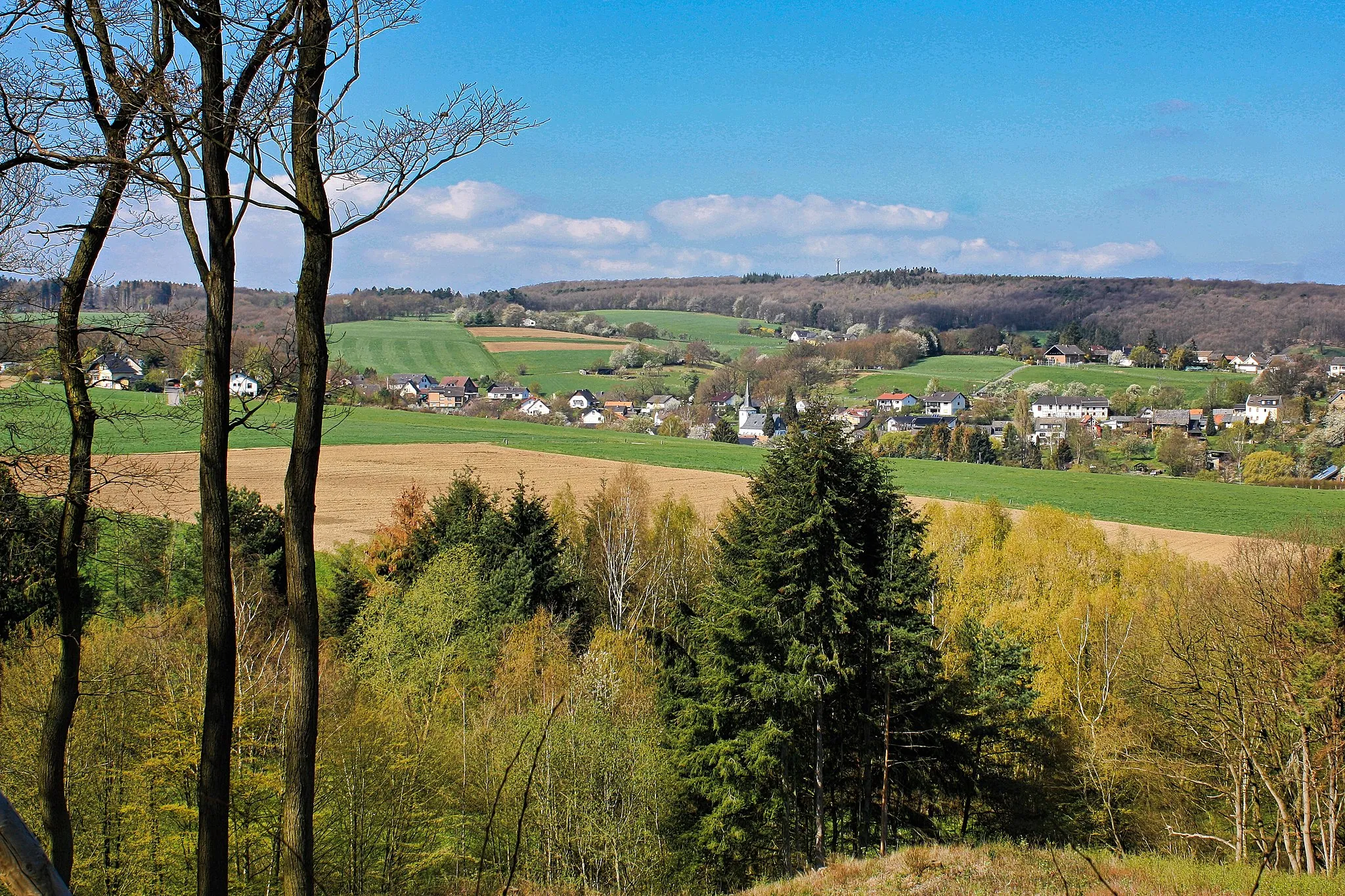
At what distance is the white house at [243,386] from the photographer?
742 cm

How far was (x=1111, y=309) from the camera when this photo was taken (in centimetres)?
17612

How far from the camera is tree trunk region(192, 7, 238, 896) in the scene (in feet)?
20.7

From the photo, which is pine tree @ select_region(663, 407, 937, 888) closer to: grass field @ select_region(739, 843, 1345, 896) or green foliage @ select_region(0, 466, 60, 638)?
grass field @ select_region(739, 843, 1345, 896)

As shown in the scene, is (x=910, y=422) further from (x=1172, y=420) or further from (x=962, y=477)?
(x=962, y=477)

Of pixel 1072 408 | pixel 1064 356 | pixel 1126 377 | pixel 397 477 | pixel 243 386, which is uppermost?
pixel 1064 356

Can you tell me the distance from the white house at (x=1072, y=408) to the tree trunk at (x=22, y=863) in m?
119

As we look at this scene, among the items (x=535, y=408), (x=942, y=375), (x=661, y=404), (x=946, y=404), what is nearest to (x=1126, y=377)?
(x=942, y=375)

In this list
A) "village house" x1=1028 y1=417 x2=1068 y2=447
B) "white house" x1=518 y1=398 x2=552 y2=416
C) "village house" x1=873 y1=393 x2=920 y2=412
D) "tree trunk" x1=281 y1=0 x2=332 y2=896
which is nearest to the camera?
"tree trunk" x1=281 y1=0 x2=332 y2=896

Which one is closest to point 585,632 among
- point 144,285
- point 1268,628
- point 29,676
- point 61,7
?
point 29,676

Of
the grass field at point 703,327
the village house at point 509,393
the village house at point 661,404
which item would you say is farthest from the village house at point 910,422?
the village house at point 509,393

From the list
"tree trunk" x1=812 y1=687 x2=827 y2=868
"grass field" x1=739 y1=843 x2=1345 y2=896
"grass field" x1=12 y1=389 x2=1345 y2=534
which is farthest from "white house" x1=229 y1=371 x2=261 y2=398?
"grass field" x1=12 y1=389 x2=1345 y2=534

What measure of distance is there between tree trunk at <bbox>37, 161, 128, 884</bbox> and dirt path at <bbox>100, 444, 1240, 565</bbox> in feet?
109

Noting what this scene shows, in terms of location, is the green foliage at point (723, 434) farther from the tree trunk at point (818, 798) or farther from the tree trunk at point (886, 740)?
the tree trunk at point (818, 798)

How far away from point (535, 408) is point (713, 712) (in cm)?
9338
